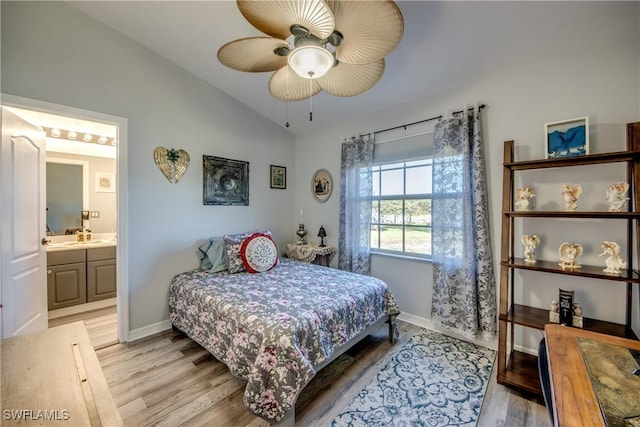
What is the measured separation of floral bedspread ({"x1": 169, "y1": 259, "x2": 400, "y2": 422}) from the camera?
151cm

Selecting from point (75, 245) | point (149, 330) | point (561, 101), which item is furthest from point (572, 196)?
point (75, 245)

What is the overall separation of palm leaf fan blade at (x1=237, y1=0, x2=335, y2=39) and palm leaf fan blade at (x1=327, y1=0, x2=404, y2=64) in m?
0.09

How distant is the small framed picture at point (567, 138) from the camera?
5.99 feet

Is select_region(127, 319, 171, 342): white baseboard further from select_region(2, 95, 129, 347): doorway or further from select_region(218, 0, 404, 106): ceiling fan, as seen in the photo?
select_region(218, 0, 404, 106): ceiling fan

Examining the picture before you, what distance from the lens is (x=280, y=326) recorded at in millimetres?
1602

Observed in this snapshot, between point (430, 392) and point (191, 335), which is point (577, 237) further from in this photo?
point (191, 335)

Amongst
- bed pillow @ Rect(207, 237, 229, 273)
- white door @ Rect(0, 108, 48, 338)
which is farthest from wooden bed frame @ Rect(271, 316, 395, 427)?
white door @ Rect(0, 108, 48, 338)

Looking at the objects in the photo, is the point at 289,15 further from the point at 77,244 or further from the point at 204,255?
the point at 77,244

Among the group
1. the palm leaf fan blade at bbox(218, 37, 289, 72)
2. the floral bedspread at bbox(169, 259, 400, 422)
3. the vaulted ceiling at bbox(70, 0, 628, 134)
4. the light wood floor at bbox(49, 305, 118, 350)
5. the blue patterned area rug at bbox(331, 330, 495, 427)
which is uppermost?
the vaulted ceiling at bbox(70, 0, 628, 134)

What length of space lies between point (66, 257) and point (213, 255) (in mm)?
1843

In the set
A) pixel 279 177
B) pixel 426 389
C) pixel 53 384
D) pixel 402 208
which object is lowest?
pixel 426 389

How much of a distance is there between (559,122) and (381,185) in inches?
65.8

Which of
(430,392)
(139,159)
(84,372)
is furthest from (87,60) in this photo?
(430,392)

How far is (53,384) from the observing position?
2.68 feet
